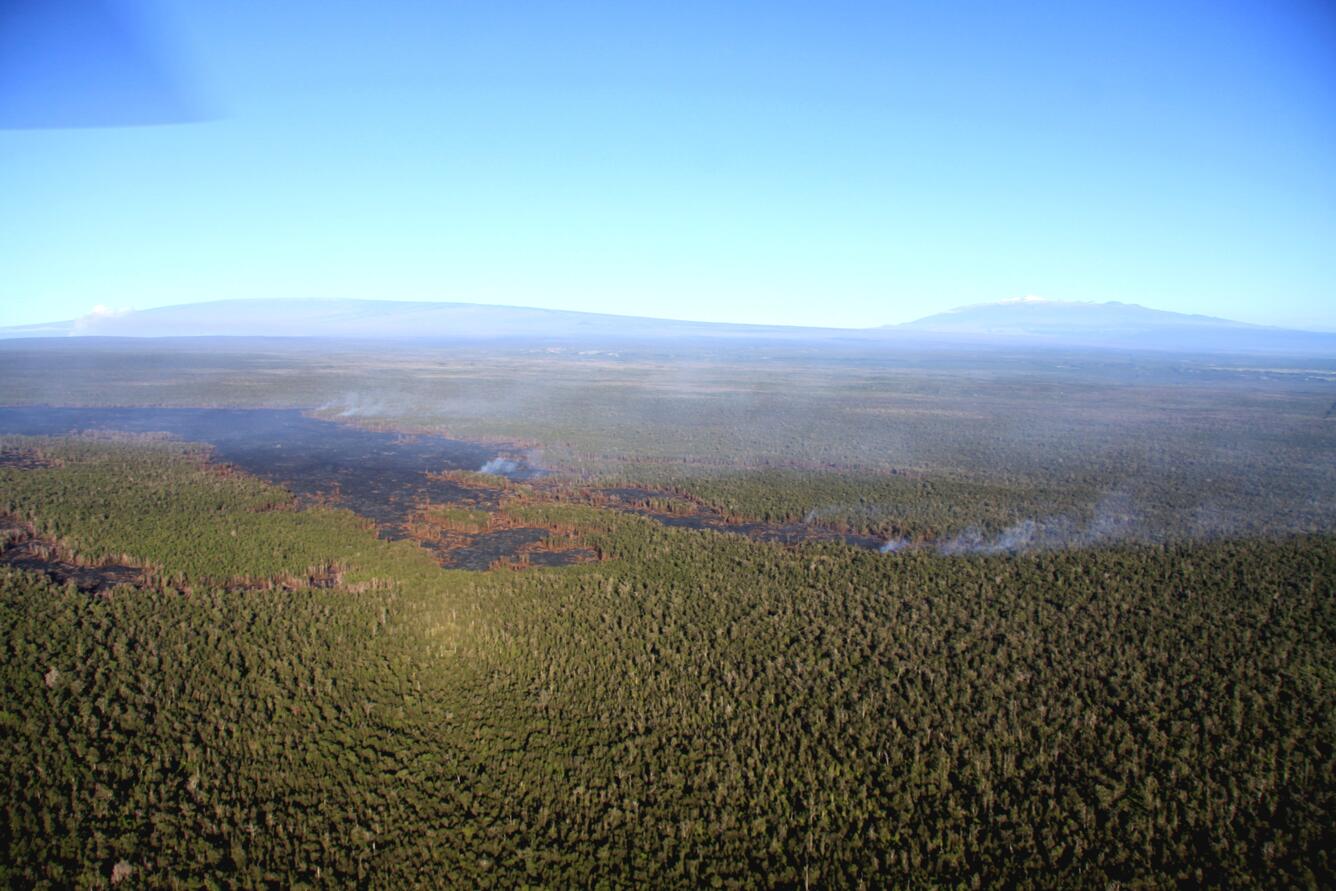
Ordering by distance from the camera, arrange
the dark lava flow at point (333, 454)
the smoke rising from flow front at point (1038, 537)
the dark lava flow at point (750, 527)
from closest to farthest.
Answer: the smoke rising from flow front at point (1038, 537), the dark lava flow at point (750, 527), the dark lava flow at point (333, 454)

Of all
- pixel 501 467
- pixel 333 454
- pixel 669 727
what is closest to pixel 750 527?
pixel 669 727

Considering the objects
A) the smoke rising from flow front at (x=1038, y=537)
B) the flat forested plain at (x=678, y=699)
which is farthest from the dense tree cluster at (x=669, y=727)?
the smoke rising from flow front at (x=1038, y=537)

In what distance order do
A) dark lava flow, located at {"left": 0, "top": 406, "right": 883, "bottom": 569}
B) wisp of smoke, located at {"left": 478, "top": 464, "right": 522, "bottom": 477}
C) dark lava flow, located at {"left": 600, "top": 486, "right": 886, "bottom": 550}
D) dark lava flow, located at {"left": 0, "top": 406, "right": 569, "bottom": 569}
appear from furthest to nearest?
wisp of smoke, located at {"left": 478, "top": 464, "right": 522, "bottom": 477} < dark lava flow, located at {"left": 0, "top": 406, "right": 569, "bottom": 569} < dark lava flow, located at {"left": 600, "top": 486, "right": 886, "bottom": 550} < dark lava flow, located at {"left": 0, "top": 406, "right": 883, "bottom": 569}

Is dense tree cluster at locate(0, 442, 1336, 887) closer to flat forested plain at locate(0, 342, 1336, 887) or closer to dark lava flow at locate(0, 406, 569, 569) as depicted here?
flat forested plain at locate(0, 342, 1336, 887)

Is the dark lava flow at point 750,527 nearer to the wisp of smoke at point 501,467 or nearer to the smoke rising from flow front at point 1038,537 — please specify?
the smoke rising from flow front at point 1038,537

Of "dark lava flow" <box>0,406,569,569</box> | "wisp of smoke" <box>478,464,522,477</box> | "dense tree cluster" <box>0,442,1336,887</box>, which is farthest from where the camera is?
"wisp of smoke" <box>478,464,522,477</box>

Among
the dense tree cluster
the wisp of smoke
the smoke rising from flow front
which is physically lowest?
the dense tree cluster


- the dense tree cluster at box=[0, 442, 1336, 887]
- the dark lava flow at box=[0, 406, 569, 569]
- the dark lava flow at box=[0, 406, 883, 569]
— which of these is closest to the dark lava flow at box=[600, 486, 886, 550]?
the dark lava flow at box=[0, 406, 883, 569]
